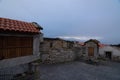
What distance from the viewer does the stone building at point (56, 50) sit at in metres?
21.3

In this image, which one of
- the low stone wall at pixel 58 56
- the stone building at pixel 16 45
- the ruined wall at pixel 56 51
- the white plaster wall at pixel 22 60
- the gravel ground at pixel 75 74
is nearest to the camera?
the stone building at pixel 16 45

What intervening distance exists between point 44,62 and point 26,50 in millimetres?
11321

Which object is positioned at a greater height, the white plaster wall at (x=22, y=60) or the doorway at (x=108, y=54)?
the white plaster wall at (x=22, y=60)

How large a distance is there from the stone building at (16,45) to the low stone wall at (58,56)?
32.6 ft

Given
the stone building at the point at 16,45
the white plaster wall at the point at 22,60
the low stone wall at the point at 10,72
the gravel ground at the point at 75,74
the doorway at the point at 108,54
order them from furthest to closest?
1. the doorway at the point at 108,54
2. the gravel ground at the point at 75,74
3. the low stone wall at the point at 10,72
4. the white plaster wall at the point at 22,60
5. the stone building at the point at 16,45

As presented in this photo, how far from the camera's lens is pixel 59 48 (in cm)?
2314

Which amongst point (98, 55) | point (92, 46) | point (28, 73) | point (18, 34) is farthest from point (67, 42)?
point (18, 34)

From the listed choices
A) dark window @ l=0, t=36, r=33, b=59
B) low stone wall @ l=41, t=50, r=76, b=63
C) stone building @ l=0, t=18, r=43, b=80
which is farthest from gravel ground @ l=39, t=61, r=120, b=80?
dark window @ l=0, t=36, r=33, b=59

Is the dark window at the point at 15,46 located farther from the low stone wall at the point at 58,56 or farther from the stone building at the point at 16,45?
the low stone wall at the point at 58,56

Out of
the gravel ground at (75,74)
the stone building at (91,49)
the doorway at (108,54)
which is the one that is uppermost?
the stone building at (91,49)

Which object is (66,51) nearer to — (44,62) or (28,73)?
(44,62)

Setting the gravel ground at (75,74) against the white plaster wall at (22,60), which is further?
the gravel ground at (75,74)

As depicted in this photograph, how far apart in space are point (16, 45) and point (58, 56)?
13.9 metres

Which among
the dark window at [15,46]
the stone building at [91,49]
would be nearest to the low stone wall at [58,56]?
the stone building at [91,49]
